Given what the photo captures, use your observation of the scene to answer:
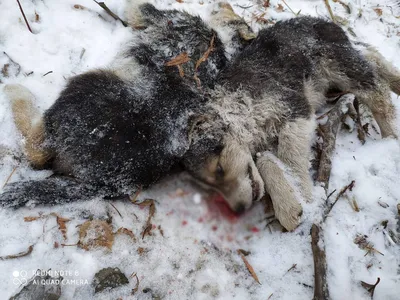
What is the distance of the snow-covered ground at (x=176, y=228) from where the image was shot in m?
2.61

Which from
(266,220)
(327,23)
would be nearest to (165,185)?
(266,220)

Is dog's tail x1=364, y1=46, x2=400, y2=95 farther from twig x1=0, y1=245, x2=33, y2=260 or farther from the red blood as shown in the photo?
twig x1=0, y1=245, x2=33, y2=260

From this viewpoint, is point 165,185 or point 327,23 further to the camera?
point 327,23

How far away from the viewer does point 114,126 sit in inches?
112

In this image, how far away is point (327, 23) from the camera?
4.04 m

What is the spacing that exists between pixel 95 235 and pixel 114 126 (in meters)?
0.91

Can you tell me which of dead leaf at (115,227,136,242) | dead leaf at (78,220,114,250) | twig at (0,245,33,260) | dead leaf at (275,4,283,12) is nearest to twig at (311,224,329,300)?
dead leaf at (115,227,136,242)

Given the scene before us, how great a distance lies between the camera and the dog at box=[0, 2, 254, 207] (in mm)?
2818

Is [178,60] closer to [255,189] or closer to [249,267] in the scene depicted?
[255,189]

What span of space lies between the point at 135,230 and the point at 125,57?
1.84m

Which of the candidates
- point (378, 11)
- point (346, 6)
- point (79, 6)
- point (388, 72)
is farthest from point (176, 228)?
point (378, 11)

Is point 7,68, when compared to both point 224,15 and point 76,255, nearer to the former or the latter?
point 76,255

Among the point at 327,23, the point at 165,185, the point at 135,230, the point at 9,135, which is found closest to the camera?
the point at 135,230

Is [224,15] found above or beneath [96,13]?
above
